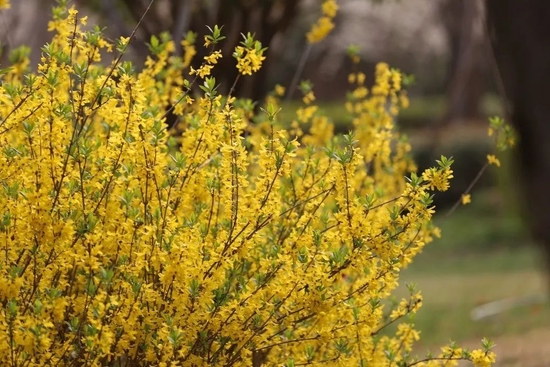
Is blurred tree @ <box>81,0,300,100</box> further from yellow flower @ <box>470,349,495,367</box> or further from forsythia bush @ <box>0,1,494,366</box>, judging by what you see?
yellow flower @ <box>470,349,495,367</box>

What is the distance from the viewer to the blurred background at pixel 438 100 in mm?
9430

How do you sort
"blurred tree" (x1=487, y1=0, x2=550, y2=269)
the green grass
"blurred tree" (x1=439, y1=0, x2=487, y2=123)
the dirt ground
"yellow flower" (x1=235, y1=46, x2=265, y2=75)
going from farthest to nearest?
"blurred tree" (x1=439, y1=0, x2=487, y2=123) < the green grass < the dirt ground < "yellow flower" (x1=235, y1=46, x2=265, y2=75) < "blurred tree" (x1=487, y1=0, x2=550, y2=269)

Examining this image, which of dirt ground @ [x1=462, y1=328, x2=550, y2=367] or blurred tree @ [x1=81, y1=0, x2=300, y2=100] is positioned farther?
blurred tree @ [x1=81, y1=0, x2=300, y2=100]

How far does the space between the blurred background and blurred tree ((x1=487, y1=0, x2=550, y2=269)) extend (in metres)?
0.16

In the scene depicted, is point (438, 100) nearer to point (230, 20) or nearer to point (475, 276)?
point (475, 276)

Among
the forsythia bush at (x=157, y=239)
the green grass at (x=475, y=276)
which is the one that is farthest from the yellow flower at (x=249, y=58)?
the green grass at (x=475, y=276)

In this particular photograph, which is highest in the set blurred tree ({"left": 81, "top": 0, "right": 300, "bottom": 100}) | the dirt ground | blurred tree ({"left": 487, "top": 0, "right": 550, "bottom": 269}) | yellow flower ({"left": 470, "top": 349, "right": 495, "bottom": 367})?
blurred tree ({"left": 81, "top": 0, "right": 300, "bottom": 100})

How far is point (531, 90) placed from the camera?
7.87ft

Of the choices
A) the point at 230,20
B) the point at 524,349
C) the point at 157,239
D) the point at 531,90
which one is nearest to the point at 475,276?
the point at 524,349

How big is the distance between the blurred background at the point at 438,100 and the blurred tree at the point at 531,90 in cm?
16

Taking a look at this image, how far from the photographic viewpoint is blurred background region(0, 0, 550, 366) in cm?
943

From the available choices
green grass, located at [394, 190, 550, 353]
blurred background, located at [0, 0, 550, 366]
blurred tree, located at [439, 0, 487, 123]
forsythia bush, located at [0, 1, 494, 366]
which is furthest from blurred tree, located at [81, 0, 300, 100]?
blurred tree, located at [439, 0, 487, 123]

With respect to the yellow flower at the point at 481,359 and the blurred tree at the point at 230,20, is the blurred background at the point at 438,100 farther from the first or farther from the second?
the yellow flower at the point at 481,359

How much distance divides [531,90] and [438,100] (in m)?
29.0
